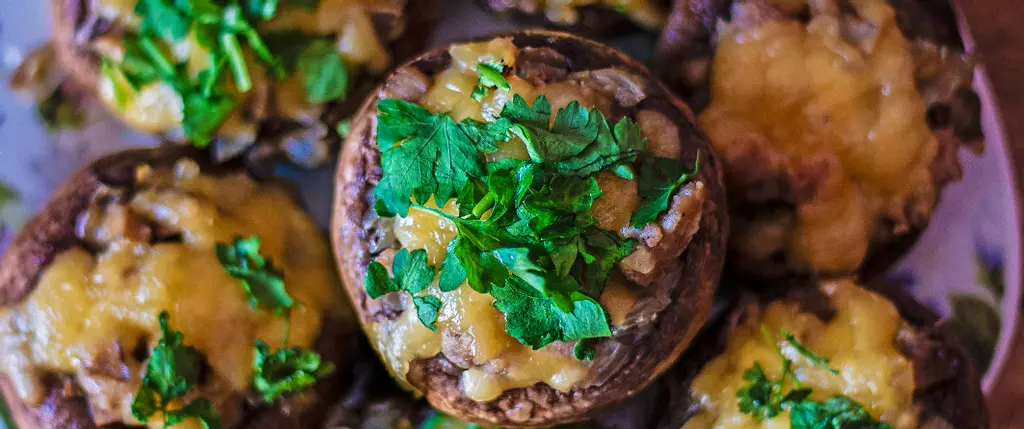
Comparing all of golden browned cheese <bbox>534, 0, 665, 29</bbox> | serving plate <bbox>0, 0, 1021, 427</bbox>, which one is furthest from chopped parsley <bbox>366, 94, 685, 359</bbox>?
serving plate <bbox>0, 0, 1021, 427</bbox>

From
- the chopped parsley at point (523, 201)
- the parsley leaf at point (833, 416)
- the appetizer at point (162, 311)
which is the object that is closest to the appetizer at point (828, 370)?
the parsley leaf at point (833, 416)

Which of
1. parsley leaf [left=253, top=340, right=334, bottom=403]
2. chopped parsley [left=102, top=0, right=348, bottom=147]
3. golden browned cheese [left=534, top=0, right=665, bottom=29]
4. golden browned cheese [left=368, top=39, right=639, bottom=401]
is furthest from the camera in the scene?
golden browned cheese [left=534, top=0, right=665, bottom=29]

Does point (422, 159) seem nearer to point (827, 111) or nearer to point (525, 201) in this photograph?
point (525, 201)

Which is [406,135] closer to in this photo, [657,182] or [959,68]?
[657,182]

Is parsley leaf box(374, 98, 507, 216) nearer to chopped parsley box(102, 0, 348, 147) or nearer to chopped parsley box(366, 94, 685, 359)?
chopped parsley box(366, 94, 685, 359)

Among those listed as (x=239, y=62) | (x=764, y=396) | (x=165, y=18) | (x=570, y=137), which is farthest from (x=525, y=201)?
(x=165, y=18)

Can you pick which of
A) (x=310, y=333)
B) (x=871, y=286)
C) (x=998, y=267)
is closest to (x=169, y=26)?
(x=310, y=333)

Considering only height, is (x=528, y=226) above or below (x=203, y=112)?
above
